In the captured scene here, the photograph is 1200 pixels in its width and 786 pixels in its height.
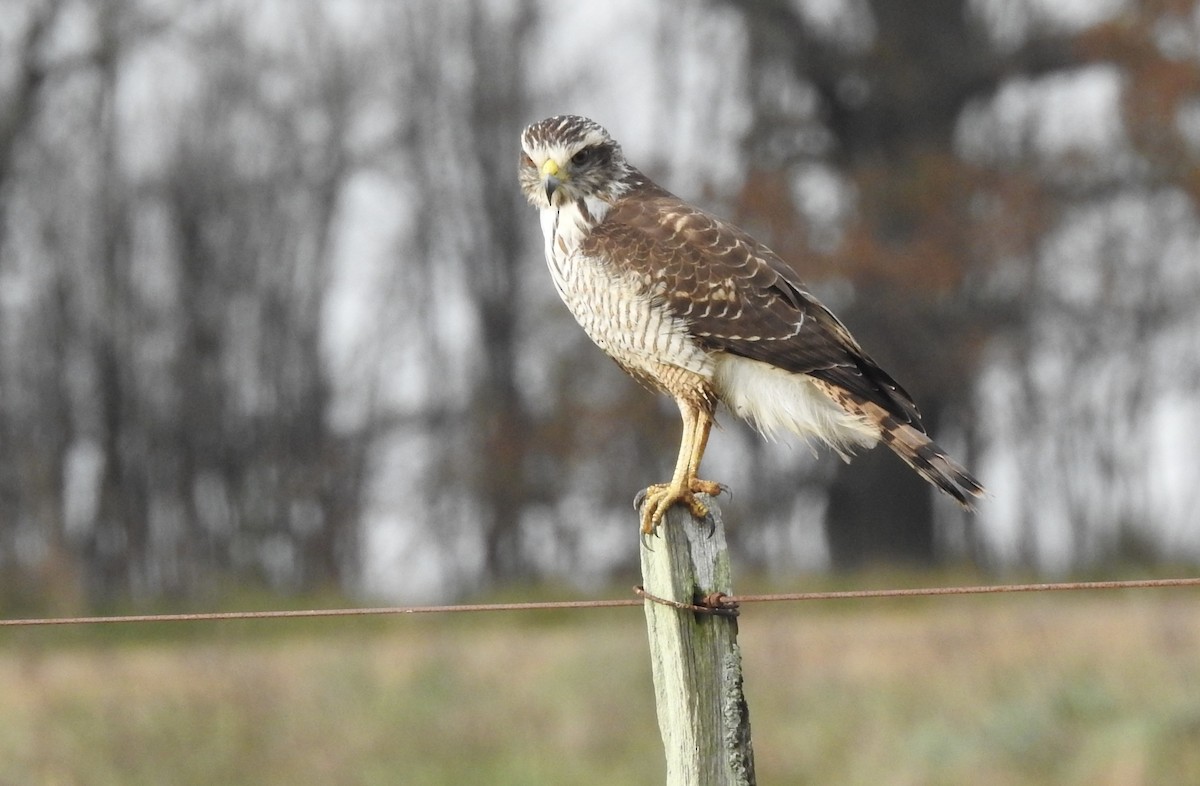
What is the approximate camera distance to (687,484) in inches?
154

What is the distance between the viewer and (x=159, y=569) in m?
19.9

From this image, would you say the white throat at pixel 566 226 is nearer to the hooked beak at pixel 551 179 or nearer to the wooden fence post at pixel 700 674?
the hooked beak at pixel 551 179

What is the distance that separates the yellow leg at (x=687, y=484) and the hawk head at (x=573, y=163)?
651mm

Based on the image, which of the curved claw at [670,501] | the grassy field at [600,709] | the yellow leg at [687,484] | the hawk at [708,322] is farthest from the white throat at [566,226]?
the grassy field at [600,709]

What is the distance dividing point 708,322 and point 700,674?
1313mm

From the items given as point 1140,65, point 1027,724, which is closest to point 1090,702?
point 1027,724

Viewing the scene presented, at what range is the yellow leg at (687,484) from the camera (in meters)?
3.52

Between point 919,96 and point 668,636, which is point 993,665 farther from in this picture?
point 919,96

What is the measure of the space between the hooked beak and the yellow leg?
26.4 inches

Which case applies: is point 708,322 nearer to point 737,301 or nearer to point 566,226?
point 737,301

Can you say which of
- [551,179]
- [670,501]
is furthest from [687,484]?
[551,179]

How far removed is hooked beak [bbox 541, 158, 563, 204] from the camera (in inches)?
184

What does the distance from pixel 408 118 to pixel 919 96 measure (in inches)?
274

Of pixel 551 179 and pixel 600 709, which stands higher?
pixel 551 179
